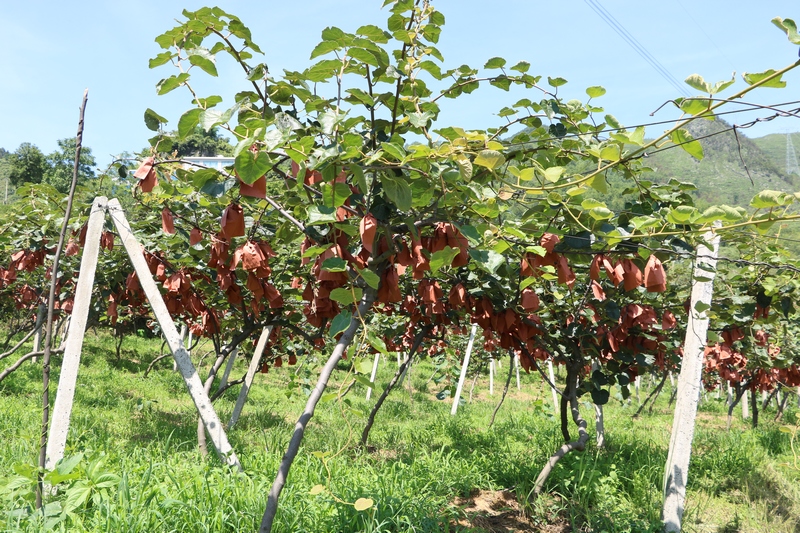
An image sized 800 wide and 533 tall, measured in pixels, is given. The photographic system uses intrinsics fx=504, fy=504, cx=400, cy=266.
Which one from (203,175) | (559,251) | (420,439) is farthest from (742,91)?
(420,439)

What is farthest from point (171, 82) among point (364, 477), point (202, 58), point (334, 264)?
point (364, 477)

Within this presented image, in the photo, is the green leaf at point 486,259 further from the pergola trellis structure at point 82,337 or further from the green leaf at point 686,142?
the pergola trellis structure at point 82,337

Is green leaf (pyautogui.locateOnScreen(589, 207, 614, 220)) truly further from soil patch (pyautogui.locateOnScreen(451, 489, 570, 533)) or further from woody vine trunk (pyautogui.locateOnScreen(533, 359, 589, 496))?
woody vine trunk (pyautogui.locateOnScreen(533, 359, 589, 496))

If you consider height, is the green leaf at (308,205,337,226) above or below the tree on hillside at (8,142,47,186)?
below

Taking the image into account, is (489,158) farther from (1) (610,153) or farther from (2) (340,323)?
(2) (340,323)

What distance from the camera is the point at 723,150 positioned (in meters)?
146

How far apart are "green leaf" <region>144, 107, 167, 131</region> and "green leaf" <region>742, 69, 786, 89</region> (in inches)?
71.7

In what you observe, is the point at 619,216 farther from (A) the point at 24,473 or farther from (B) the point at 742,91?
(A) the point at 24,473

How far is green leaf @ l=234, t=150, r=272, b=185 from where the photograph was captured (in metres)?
1.20

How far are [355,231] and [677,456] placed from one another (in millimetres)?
2648

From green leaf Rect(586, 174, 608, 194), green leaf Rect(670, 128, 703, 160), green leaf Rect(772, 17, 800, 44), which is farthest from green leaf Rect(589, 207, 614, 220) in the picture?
green leaf Rect(772, 17, 800, 44)

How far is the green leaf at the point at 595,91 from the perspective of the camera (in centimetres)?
178

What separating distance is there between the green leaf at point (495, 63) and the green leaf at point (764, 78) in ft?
2.63

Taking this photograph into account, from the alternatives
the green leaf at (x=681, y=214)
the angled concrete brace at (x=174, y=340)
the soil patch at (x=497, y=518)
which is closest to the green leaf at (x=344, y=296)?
the green leaf at (x=681, y=214)
